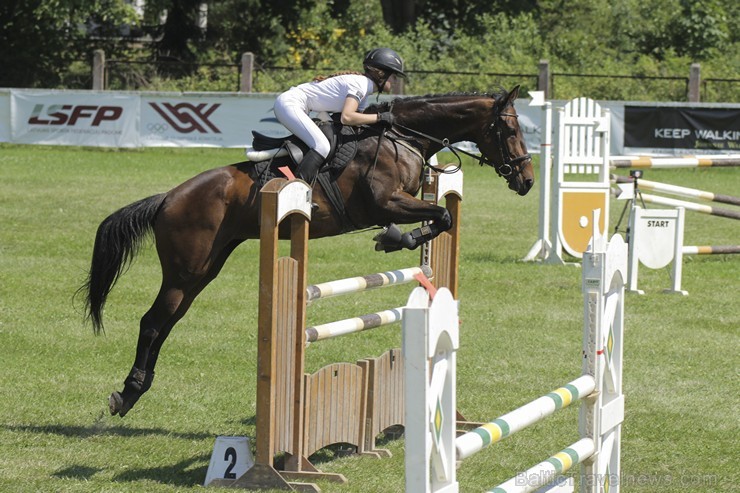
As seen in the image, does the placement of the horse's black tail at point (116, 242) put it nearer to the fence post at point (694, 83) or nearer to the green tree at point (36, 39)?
the fence post at point (694, 83)

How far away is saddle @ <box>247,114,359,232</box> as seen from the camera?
661cm

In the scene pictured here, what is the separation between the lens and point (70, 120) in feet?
72.8

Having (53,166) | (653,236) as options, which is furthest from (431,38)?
(653,236)

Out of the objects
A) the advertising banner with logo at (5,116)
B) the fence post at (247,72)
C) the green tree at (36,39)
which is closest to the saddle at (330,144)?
the advertising banner with logo at (5,116)

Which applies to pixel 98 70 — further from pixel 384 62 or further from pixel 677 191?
pixel 384 62

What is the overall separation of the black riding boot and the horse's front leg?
0.52 meters

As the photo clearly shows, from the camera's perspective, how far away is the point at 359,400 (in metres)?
5.79

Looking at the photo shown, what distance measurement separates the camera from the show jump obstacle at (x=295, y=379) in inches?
201

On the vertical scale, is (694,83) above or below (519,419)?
above

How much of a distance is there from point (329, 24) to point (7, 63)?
376 inches

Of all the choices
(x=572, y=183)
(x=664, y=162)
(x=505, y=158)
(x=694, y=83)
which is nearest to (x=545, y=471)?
(x=505, y=158)

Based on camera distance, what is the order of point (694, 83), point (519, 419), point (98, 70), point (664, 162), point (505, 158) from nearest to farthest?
point (519, 419), point (505, 158), point (664, 162), point (694, 83), point (98, 70)

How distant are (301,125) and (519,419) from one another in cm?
343

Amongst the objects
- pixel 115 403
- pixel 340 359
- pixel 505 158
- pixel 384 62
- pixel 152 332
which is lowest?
pixel 340 359
